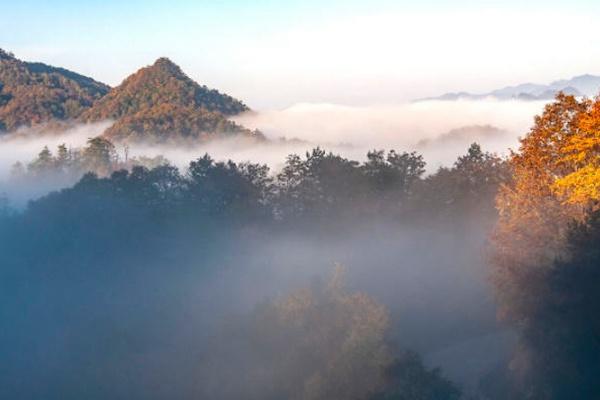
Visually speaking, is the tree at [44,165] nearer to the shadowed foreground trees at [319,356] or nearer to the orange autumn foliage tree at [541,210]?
the shadowed foreground trees at [319,356]

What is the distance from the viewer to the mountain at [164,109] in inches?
4685

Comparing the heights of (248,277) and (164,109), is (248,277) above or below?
below

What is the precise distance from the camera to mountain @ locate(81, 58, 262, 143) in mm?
119000

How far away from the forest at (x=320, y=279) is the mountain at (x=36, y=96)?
10525 centimetres

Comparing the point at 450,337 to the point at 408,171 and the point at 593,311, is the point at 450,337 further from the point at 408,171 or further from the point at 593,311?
the point at 408,171

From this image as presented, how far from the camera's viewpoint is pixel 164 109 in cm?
12731

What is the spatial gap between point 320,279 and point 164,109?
109778 millimetres

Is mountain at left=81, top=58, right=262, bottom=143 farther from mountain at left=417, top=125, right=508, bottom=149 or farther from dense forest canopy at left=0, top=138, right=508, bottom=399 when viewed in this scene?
dense forest canopy at left=0, top=138, right=508, bottom=399

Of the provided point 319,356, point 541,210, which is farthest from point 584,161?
point 319,356

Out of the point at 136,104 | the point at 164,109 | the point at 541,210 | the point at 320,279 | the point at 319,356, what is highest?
the point at 136,104

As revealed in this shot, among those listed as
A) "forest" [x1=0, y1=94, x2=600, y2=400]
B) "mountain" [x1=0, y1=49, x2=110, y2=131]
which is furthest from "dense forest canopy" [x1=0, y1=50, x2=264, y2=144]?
"forest" [x1=0, y1=94, x2=600, y2=400]

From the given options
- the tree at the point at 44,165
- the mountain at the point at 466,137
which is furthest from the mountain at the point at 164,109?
the mountain at the point at 466,137

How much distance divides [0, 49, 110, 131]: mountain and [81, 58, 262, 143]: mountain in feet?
24.7

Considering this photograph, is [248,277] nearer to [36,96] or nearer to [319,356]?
[319,356]
